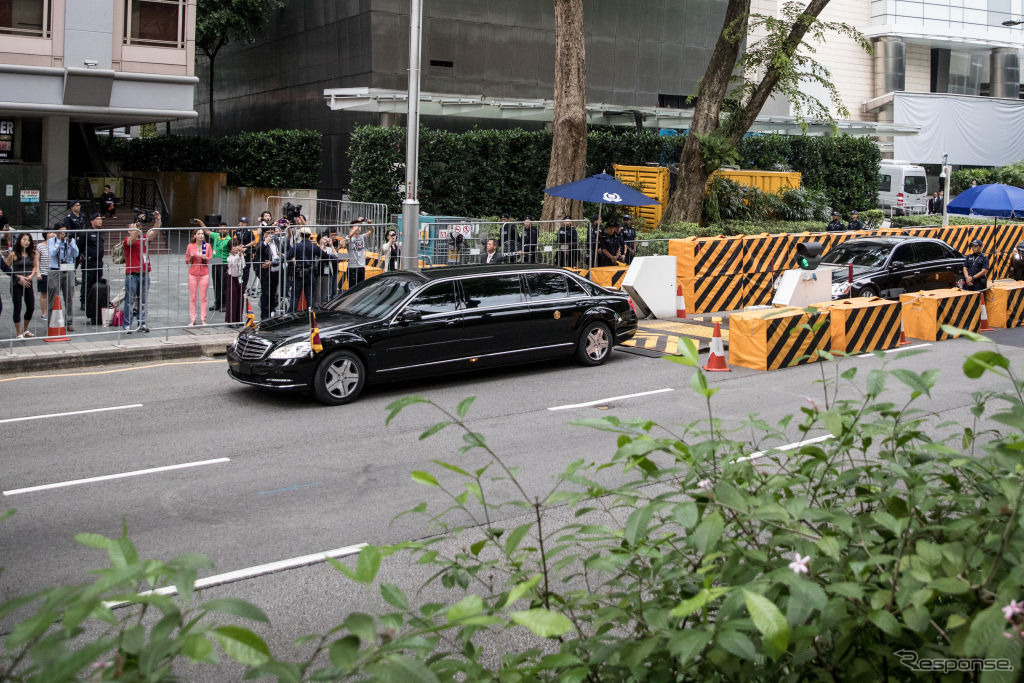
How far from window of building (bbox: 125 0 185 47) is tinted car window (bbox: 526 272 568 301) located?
766 inches

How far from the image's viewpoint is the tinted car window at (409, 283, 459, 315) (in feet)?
44.3

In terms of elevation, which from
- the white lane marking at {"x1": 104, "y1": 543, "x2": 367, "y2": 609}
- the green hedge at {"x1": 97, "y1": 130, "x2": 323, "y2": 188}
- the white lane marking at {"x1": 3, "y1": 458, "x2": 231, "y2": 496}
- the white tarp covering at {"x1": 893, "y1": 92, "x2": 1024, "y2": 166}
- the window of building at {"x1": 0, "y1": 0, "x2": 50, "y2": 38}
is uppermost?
the white tarp covering at {"x1": 893, "y1": 92, "x2": 1024, "y2": 166}

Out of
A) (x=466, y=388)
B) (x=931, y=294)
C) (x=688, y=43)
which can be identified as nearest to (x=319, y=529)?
(x=466, y=388)

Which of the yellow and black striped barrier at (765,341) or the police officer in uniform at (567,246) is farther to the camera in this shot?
the police officer in uniform at (567,246)

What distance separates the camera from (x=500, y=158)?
2998 cm

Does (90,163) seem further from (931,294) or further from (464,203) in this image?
(931,294)

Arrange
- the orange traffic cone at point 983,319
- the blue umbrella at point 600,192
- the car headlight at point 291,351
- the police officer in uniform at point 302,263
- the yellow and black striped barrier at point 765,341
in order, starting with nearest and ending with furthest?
the car headlight at point 291,351 < the yellow and black striped barrier at point 765,341 < the police officer in uniform at point 302,263 < the orange traffic cone at point 983,319 < the blue umbrella at point 600,192

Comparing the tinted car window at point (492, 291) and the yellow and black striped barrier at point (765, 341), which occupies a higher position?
the tinted car window at point (492, 291)

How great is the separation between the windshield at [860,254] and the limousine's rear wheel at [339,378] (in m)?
11.3

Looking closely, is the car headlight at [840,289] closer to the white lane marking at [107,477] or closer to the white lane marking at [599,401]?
the white lane marking at [599,401]

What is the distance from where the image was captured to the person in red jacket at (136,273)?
16.2 metres

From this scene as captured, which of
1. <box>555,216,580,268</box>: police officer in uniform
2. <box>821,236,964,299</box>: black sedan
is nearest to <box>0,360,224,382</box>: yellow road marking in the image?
<box>555,216,580,268</box>: police officer in uniform

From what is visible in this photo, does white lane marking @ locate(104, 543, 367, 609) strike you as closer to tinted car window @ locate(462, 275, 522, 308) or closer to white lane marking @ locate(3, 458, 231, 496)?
white lane marking @ locate(3, 458, 231, 496)

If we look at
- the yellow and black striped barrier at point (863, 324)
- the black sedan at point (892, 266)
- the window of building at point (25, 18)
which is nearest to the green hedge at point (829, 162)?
the black sedan at point (892, 266)
